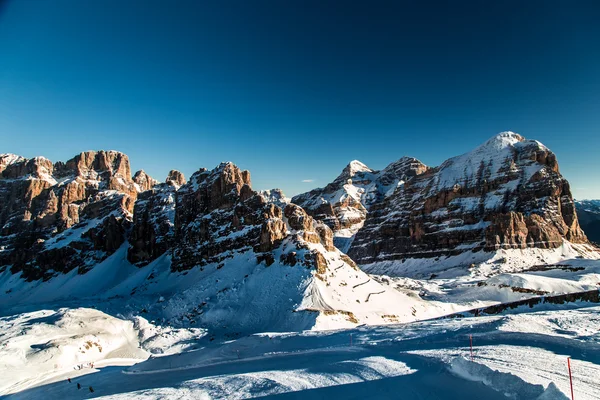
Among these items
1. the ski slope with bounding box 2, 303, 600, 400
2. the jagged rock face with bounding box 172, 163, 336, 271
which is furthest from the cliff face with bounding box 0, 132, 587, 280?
the ski slope with bounding box 2, 303, 600, 400

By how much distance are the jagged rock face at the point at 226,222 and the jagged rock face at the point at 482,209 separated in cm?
8465

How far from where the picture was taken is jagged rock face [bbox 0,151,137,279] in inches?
4732

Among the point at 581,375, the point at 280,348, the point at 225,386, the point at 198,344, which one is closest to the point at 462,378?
the point at 581,375

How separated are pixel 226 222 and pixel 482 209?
354 feet

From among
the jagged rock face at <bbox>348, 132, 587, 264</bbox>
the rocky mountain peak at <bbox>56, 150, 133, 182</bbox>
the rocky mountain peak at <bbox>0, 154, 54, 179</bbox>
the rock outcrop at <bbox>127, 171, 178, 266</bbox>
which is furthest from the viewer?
the rocky mountain peak at <bbox>56, 150, 133, 182</bbox>

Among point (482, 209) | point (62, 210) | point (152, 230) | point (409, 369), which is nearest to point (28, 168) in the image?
point (62, 210)

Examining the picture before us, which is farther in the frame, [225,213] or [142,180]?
[142,180]

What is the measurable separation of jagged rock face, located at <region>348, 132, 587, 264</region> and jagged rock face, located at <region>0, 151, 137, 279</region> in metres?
103

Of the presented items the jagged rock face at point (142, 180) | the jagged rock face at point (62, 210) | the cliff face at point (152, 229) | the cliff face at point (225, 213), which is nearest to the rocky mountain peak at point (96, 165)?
the jagged rock face at point (62, 210)

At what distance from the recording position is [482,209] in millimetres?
145250

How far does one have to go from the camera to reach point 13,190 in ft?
504

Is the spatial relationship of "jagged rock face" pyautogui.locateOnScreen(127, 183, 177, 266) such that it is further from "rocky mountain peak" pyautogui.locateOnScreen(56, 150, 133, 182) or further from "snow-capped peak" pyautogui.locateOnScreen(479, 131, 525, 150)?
"snow-capped peak" pyautogui.locateOnScreen(479, 131, 525, 150)

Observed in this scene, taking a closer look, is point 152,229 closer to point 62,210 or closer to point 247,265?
point 62,210

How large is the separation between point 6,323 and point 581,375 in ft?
200
